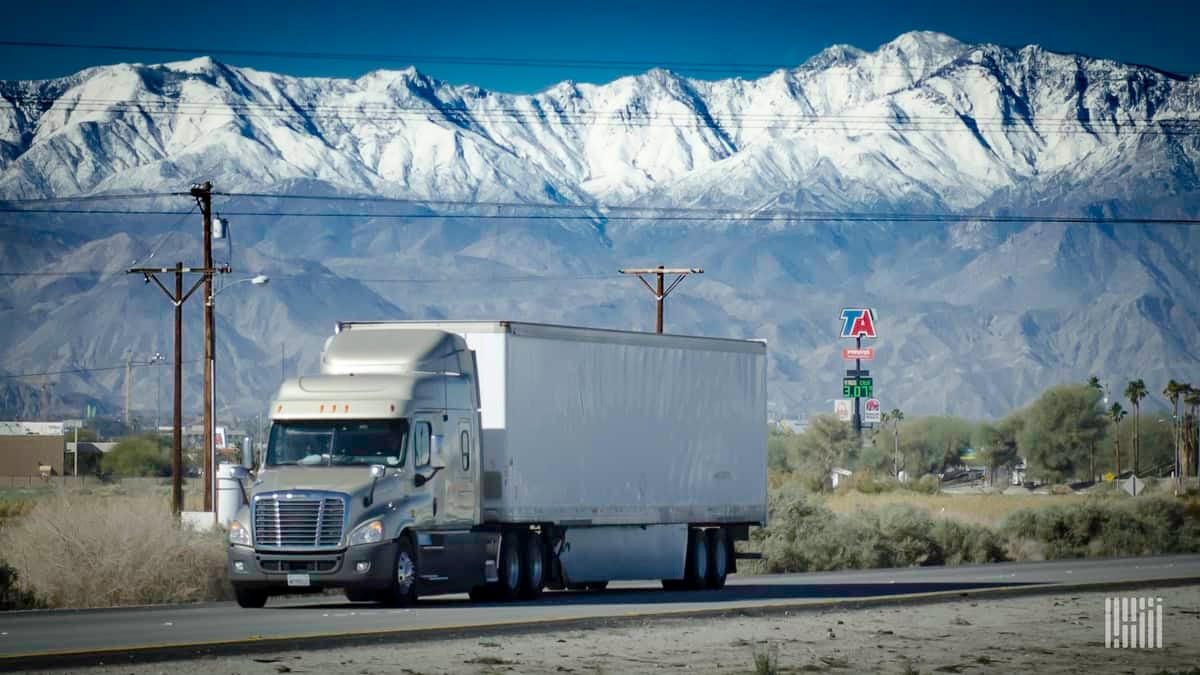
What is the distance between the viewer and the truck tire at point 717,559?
35.2 metres

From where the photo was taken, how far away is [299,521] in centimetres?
2842

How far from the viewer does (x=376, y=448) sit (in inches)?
1147

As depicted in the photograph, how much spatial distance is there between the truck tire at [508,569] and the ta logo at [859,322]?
116 meters

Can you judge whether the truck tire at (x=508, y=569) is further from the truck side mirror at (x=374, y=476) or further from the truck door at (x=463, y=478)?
the truck side mirror at (x=374, y=476)

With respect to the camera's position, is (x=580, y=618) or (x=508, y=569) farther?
(x=508, y=569)

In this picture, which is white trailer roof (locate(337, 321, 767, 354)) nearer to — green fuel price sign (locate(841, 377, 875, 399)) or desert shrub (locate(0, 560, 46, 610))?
desert shrub (locate(0, 560, 46, 610))

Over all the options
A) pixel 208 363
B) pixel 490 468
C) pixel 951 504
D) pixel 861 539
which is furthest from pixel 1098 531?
pixel 951 504

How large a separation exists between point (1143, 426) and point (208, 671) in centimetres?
16389

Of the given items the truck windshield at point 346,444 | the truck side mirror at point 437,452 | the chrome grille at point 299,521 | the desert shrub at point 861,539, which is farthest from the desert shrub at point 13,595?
the desert shrub at point 861,539

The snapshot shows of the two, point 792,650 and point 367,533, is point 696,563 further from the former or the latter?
point 792,650

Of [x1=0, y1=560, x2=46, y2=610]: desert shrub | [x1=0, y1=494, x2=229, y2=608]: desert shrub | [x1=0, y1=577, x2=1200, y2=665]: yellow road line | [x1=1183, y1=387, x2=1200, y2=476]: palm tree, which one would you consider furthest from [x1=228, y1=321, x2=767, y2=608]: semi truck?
[x1=1183, y1=387, x2=1200, y2=476]: palm tree

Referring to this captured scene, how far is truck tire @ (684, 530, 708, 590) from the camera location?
114ft

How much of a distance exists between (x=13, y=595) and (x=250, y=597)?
176 inches

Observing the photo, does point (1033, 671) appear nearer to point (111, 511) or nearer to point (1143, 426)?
point (111, 511)
